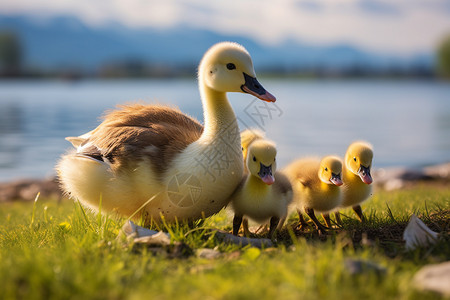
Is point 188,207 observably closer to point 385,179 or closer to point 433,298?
point 433,298

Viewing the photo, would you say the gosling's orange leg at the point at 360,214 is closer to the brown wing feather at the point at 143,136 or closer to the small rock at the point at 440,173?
the brown wing feather at the point at 143,136

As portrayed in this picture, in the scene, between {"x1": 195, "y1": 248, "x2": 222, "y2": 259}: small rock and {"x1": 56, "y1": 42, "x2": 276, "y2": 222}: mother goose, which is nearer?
{"x1": 195, "y1": 248, "x2": 222, "y2": 259}: small rock

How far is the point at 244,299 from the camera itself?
3.05 meters

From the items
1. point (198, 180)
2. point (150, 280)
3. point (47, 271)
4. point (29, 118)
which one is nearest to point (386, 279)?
point (150, 280)

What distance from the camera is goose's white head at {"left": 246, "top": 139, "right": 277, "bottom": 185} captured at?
15.1 ft

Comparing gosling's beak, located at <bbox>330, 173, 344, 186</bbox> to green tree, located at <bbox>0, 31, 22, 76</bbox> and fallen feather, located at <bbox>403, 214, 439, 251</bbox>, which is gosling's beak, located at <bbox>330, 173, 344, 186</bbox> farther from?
green tree, located at <bbox>0, 31, 22, 76</bbox>

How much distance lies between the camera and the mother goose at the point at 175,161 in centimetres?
461

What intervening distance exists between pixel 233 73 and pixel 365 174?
1.82 metres

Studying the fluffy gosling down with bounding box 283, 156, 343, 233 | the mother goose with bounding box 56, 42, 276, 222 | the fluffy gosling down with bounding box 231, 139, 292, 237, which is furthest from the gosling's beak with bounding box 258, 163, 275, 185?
the fluffy gosling down with bounding box 283, 156, 343, 233

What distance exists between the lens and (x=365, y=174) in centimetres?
520

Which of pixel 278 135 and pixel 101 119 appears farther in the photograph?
pixel 278 135

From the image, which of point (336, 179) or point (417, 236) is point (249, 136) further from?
point (417, 236)

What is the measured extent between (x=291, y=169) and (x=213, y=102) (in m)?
1.35

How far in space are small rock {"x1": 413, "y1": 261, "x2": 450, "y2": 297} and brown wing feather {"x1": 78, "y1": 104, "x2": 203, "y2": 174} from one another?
95.8 inches
